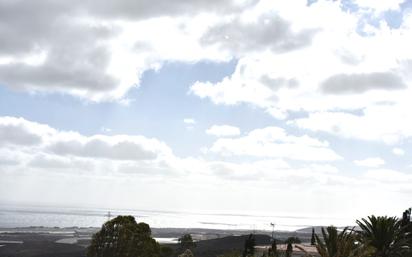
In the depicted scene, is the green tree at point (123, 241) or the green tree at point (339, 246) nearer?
the green tree at point (339, 246)

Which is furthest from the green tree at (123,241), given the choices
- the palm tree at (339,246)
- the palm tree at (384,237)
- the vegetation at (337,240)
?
the palm tree at (339,246)

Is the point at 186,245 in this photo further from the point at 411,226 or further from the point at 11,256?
the point at 411,226

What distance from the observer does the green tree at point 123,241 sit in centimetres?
7518

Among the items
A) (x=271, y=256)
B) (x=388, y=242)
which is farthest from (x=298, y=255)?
(x=388, y=242)

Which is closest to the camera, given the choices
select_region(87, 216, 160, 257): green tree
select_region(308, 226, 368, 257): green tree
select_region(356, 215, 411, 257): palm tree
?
select_region(308, 226, 368, 257): green tree

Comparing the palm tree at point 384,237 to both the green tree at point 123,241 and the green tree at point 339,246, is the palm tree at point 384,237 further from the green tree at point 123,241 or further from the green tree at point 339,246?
the green tree at point 123,241

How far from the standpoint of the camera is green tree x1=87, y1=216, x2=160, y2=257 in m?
75.2

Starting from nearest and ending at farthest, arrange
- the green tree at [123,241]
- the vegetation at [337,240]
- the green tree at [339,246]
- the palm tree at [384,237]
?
the green tree at [339,246]
the vegetation at [337,240]
the palm tree at [384,237]
the green tree at [123,241]

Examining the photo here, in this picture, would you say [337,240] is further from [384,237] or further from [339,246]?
[384,237]

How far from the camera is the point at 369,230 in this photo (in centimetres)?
3838

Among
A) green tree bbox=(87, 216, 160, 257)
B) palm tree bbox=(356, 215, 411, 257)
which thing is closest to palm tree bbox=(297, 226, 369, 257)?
palm tree bbox=(356, 215, 411, 257)

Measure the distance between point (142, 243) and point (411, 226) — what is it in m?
42.6

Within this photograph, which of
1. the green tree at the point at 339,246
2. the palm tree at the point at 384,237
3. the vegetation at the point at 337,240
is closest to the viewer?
the green tree at the point at 339,246

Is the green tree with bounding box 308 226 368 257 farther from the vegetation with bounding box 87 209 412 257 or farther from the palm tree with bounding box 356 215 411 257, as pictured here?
the palm tree with bounding box 356 215 411 257
